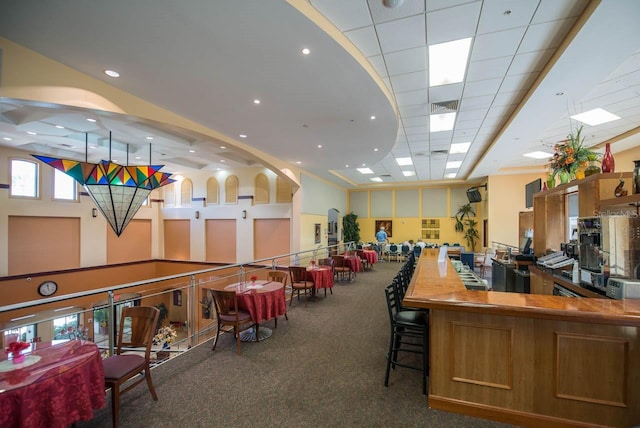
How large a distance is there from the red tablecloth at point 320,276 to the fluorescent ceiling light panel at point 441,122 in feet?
12.7

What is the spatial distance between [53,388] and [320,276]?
4627 millimetres

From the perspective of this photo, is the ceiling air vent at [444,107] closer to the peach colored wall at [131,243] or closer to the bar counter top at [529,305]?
the bar counter top at [529,305]

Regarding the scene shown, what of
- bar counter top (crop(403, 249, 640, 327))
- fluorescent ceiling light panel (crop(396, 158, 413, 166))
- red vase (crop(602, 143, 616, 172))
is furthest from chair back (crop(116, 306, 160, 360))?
fluorescent ceiling light panel (crop(396, 158, 413, 166))

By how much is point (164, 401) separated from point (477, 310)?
117 inches

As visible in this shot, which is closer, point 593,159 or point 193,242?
point 593,159

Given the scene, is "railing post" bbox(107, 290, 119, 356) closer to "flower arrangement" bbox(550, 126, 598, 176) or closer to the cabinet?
the cabinet

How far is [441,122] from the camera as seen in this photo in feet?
18.4

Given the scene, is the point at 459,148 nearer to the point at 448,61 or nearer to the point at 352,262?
the point at 352,262

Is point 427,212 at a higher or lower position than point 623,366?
higher

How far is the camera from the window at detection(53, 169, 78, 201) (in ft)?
29.0

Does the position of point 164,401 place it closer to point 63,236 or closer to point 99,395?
point 99,395

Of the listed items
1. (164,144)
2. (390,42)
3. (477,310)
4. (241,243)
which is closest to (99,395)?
(477,310)

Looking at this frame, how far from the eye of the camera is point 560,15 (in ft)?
8.89

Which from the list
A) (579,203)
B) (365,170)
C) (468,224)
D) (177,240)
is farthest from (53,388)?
(468,224)
